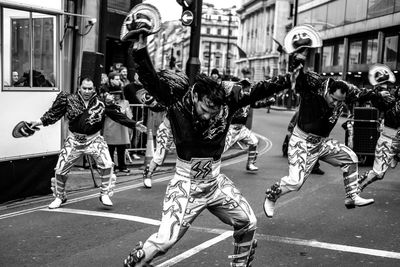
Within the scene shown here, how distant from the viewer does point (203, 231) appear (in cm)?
650

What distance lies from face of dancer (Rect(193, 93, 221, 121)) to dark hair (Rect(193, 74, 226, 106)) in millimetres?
29

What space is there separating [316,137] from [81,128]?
3.17 meters

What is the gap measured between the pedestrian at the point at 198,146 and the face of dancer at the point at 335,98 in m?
2.42

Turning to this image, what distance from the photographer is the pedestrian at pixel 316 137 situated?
22.3ft

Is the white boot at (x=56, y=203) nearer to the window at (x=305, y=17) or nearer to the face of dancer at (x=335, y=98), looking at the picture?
the face of dancer at (x=335, y=98)

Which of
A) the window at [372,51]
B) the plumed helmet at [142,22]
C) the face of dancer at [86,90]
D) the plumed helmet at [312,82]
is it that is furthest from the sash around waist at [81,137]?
the window at [372,51]

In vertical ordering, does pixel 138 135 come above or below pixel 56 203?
above

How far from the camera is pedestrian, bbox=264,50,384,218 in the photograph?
6809 mm

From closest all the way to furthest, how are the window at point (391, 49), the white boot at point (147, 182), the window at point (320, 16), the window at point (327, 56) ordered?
the white boot at point (147, 182)
the window at point (391, 49)
the window at point (327, 56)
the window at point (320, 16)

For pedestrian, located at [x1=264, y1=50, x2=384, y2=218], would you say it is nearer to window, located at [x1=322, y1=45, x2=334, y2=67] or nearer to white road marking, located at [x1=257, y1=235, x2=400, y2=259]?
white road marking, located at [x1=257, y1=235, x2=400, y2=259]

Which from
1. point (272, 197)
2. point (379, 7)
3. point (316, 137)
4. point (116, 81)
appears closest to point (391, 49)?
point (379, 7)

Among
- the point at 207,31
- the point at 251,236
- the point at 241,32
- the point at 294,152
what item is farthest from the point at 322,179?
the point at 207,31

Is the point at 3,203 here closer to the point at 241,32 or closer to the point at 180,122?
the point at 180,122

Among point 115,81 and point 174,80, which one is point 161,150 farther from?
point 174,80
